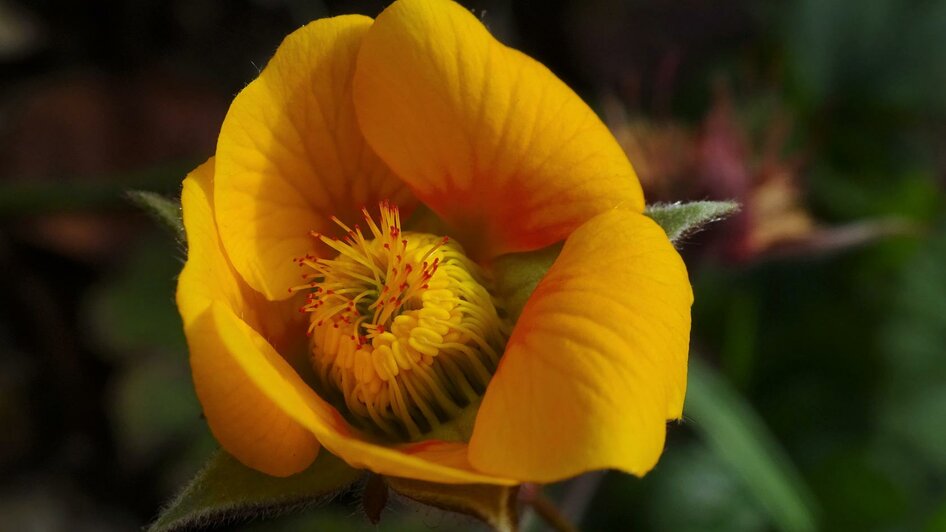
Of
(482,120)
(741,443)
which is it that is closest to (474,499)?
(482,120)

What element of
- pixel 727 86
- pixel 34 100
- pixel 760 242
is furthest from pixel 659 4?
pixel 34 100

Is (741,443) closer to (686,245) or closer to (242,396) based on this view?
(686,245)

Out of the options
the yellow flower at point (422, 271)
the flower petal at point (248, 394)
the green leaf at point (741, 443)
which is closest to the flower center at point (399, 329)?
the yellow flower at point (422, 271)

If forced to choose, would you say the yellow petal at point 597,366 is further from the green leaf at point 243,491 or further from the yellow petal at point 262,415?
the green leaf at point 243,491

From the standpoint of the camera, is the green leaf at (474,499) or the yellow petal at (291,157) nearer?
the green leaf at (474,499)

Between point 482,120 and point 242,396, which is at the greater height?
point 482,120

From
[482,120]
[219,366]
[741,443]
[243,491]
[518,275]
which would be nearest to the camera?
[219,366]
